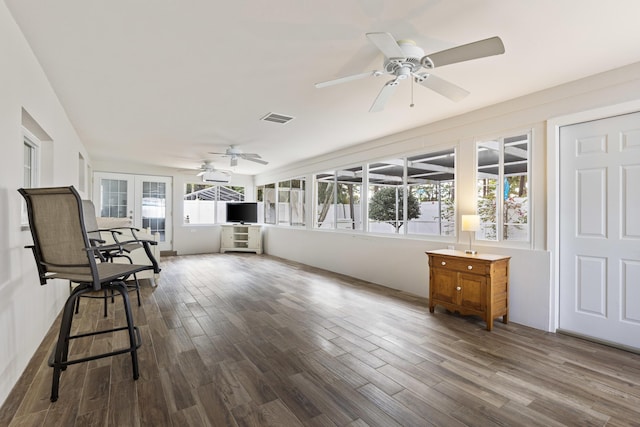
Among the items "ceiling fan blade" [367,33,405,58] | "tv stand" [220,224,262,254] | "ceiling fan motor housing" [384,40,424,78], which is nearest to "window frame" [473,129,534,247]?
"ceiling fan motor housing" [384,40,424,78]

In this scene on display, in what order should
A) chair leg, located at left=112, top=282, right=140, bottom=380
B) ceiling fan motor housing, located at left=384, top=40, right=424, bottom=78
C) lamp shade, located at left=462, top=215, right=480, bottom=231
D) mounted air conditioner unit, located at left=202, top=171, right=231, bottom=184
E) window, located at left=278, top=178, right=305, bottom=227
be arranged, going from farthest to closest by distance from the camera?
1. window, located at left=278, top=178, right=305, bottom=227
2. mounted air conditioner unit, located at left=202, top=171, right=231, bottom=184
3. lamp shade, located at left=462, top=215, right=480, bottom=231
4. ceiling fan motor housing, located at left=384, top=40, right=424, bottom=78
5. chair leg, located at left=112, top=282, right=140, bottom=380

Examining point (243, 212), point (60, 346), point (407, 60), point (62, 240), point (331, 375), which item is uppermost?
point (407, 60)

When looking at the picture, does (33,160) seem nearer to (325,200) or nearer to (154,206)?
(325,200)

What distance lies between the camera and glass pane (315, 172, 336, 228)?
670 cm

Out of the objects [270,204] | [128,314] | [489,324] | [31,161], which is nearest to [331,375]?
[128,314]

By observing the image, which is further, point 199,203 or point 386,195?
point 199,203

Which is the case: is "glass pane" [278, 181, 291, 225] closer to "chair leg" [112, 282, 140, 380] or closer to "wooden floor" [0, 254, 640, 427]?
"wooden floor" [0, 254, 640, 427]

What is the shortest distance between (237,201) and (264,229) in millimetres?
1426

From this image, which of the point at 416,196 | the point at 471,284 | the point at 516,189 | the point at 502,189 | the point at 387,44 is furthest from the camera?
the point at 416,196

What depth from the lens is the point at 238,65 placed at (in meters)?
2.71

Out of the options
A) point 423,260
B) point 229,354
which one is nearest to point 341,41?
point 229,354

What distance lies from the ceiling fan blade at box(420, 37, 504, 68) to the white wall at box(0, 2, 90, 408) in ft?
9.14

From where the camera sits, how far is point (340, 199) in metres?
6.50

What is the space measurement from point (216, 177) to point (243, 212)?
1823 millimetres
